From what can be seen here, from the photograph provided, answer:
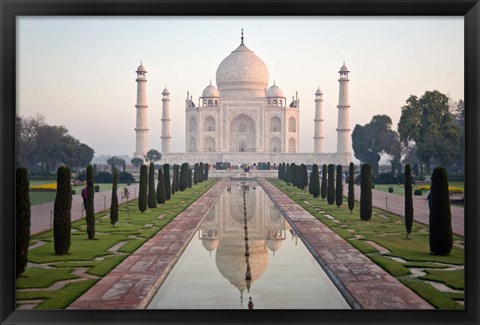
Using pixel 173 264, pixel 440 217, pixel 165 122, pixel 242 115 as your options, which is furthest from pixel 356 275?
pixel 242 115

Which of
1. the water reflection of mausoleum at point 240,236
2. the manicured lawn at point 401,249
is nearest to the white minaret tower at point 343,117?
the water reflection of mausoleum at point 240,236

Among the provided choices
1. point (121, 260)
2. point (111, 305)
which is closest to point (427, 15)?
point (111, 305)

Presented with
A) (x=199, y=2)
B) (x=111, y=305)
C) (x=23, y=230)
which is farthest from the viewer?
(x=23, y=230)

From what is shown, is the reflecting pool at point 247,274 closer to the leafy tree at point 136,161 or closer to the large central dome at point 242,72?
the leafy tree at point 136,161

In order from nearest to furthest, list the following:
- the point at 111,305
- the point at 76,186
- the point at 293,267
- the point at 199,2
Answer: the point at 199,2 < the point at 111,305 < the point at 293,267 < the point at 76,186

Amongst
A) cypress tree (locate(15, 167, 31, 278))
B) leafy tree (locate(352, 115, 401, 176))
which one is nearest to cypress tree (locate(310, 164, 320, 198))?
cypress tree (locate(15, 167, 31, 278))

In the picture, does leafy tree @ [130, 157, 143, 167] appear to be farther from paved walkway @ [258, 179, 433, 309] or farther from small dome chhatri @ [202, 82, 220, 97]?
paved walkway @ [258, 179, 433, 309]
